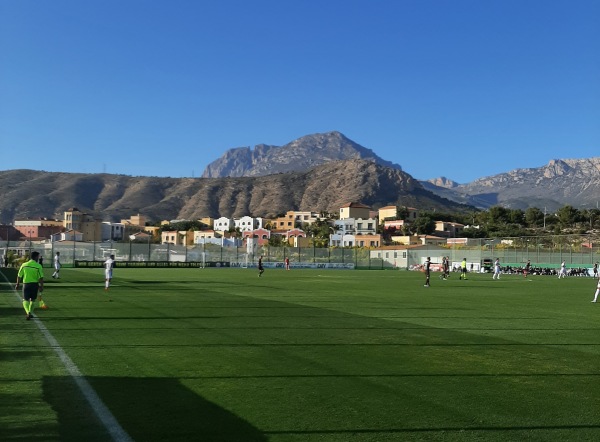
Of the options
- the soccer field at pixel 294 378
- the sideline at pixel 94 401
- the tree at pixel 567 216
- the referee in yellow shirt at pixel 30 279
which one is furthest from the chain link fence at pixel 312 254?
the tree at pixel 567 216

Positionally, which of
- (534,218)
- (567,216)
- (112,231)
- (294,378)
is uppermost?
(567,216)

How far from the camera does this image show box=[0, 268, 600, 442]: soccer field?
6570 mm

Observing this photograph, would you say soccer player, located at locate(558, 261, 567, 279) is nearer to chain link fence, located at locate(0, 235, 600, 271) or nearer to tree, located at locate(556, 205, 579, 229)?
chain link fence, located at locate(0, 235, 600, 271)

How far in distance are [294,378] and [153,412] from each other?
2.58 meters

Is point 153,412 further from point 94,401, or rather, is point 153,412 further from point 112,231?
point 112,231

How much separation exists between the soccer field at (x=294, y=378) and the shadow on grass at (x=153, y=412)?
0.07ft

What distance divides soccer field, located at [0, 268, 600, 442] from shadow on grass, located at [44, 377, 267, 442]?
0.07 ft

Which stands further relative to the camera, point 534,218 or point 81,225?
point 81,225

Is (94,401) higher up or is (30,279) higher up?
(30,279)

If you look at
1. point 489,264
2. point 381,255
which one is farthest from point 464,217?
point 489,264

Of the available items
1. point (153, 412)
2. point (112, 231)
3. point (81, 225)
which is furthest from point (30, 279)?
point (112, 231)

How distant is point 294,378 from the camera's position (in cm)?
910

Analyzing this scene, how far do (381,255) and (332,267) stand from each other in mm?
11033

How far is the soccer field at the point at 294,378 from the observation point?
657cm
